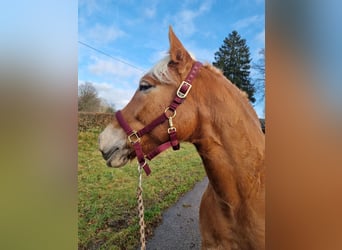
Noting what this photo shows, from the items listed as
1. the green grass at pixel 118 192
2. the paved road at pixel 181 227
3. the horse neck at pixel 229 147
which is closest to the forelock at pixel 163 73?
the horse neck at pixel 229 147

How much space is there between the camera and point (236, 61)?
4.23 ft

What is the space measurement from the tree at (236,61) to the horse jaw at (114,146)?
63 cm

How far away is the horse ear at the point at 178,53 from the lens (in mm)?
1074

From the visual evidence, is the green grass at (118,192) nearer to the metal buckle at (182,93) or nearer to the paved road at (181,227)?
the paved road at (181,227)

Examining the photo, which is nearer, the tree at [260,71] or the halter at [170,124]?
the halter at [170,124]

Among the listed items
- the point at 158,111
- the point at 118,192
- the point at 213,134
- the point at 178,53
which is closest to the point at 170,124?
the point at 158,111

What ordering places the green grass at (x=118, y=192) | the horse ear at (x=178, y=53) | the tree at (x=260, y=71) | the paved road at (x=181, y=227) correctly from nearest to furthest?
1. the horse ear at (x=178, y=53)
2. the tree at (x=260, y=71)
3. the green grass at (x=118, y=192)
4. the paved road at (x=181, y=227)

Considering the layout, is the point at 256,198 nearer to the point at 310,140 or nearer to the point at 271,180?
the point at 271,180

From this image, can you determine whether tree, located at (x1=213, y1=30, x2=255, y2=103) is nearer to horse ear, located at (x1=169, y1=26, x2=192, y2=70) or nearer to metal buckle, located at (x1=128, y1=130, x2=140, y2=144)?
horse ear, located at (x1=169, y1=26, x2=192, y2=70)

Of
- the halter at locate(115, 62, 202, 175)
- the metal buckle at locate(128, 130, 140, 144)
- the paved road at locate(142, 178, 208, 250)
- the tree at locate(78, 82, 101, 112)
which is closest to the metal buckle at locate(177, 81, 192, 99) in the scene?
the halter at locate(115, 62, 202, 175)

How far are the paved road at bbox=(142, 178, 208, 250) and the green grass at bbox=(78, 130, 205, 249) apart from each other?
0.16 ft

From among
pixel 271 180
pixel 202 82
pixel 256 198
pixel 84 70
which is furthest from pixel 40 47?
pixel 256 198

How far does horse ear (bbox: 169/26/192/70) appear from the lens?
3.52 feet

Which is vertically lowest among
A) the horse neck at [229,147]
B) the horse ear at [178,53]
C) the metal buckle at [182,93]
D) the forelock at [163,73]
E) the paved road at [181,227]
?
the paved road at [181,227]
